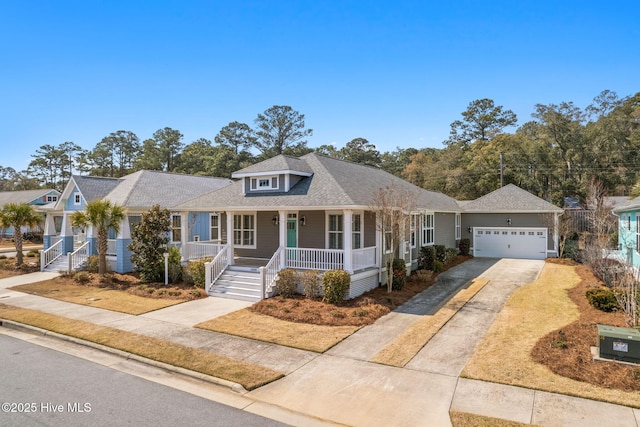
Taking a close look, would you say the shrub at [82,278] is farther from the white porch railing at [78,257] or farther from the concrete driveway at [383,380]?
the concrete driveway at [383,380]

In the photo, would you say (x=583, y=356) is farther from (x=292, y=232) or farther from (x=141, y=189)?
(x=141, y=189)

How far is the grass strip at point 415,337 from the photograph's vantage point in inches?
338

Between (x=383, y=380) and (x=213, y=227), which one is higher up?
(x=213, y=227)

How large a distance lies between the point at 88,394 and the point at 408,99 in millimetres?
21213

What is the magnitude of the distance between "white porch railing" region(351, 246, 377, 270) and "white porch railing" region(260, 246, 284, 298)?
2.94 meters

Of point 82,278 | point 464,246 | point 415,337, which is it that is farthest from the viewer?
point 464,246

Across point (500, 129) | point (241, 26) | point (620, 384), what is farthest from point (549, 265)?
point (500, 129)

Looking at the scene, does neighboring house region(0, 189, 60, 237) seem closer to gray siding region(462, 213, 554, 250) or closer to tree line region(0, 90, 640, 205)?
tree line region(0, 90, 640, 205)

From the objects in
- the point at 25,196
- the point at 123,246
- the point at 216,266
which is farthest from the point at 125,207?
the point at 25,196

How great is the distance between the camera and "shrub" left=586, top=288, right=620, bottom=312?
37.6 ft

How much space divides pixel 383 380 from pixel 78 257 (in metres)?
20.4

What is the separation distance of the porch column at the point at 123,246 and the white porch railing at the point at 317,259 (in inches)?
397

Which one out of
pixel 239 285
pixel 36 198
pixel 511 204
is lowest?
pixel 239 285

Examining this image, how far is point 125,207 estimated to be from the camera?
20.1 meters
